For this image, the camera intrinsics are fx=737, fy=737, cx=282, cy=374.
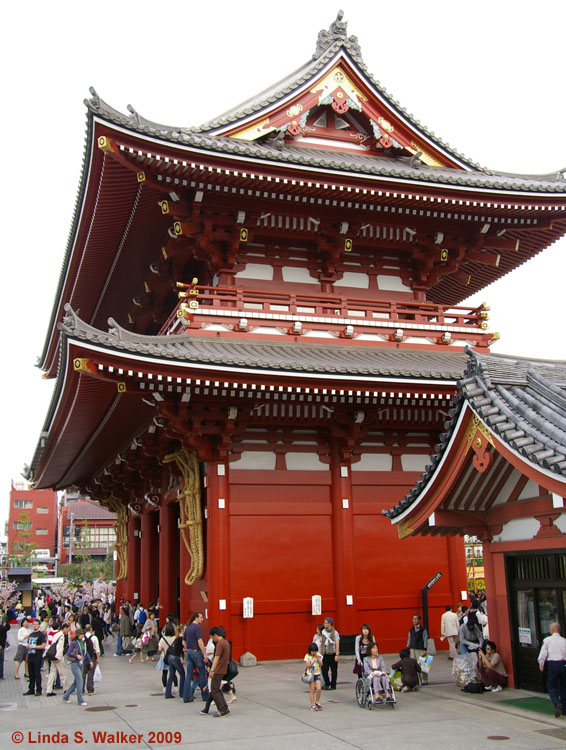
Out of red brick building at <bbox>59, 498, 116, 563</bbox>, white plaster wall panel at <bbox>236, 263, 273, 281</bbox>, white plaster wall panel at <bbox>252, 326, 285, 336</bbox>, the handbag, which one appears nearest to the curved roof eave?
white plaster wall panel at <bbox>236, 263, 273, 281</bbox>

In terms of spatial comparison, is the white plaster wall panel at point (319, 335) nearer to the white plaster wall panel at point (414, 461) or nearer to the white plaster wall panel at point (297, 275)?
the white plaster wall panel at point (297, 275)

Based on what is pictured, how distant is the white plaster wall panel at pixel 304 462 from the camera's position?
20.3 metres

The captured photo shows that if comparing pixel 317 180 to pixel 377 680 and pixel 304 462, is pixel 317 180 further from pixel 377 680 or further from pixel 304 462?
pixel 377 680

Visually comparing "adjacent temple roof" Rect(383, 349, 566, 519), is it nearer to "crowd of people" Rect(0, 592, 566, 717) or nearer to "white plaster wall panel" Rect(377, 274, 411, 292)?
"crowd of people" Rect(0, 592, 566, 717)

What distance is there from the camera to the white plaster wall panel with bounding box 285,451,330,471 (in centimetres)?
2028

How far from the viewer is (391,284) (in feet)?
77.3

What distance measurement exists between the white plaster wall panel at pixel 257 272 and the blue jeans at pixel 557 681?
1386 cm

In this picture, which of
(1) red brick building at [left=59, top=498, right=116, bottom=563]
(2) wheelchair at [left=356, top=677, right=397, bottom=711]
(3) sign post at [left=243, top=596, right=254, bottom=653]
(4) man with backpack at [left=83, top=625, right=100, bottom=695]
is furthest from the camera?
(1) red brick building at [left=59, top=498, right=116, bottom=563]

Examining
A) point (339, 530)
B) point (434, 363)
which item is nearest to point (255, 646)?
point (339, 530)

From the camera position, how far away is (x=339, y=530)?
19.9 metres

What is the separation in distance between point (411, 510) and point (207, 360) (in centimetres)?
595

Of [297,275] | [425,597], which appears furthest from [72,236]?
[425,597]

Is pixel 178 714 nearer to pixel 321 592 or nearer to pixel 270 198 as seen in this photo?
pixel 321 592

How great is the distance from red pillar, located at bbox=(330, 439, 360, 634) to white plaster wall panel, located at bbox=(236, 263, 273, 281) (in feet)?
17.8
